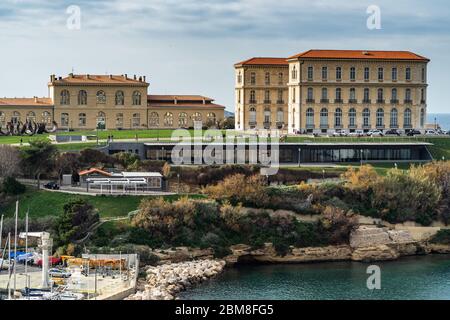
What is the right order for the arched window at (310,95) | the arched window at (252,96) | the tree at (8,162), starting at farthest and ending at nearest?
the arched window at (252,96)
the arched window at (310,95)
the tree at (8,162)

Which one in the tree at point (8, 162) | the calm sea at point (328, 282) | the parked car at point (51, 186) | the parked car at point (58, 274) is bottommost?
the calm sea at point (328, 282)

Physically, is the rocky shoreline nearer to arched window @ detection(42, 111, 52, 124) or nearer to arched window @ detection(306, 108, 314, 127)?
arched window @ detection(306, 108, 314, 127)

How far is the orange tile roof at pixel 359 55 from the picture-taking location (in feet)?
243

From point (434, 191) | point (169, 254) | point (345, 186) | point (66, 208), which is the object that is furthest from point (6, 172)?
point (434, 191)

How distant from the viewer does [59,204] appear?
165 ft

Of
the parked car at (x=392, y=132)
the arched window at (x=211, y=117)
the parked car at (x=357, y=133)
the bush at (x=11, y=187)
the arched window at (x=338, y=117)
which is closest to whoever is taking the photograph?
the bush at (x=11, y=187)

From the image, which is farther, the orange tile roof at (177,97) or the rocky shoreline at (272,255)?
the orange tile roof at (177,97)

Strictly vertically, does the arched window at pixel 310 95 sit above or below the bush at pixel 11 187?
above

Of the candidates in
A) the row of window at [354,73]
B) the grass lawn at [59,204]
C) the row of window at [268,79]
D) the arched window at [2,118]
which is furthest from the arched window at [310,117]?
the grass lawn at [59,204]

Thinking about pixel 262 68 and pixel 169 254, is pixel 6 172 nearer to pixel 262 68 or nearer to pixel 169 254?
pixel 169 254

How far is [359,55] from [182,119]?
1669 cm

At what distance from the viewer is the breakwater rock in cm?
3816

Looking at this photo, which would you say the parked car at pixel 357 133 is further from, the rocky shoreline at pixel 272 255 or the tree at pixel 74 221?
the tree at pixel 74 221

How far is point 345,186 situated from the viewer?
54.8 m
